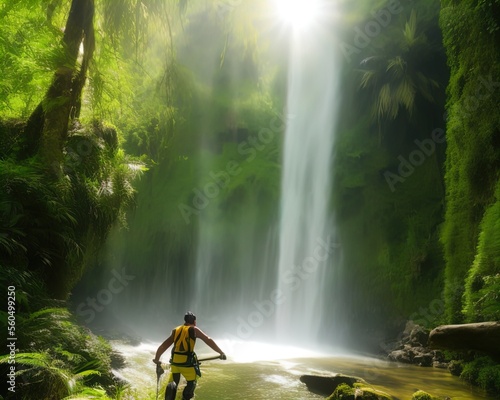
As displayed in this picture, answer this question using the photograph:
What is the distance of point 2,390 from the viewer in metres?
3.92

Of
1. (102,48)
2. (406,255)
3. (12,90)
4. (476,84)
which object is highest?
(476,84)

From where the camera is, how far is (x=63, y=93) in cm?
832

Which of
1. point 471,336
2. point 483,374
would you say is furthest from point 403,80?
point 471,336

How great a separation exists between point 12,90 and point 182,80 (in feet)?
13.0

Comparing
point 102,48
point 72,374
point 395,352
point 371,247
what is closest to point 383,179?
point 371,247

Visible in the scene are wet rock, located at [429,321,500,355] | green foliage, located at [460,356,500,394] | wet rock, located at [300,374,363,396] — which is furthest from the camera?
green foliage, located at [460,356,500,394]

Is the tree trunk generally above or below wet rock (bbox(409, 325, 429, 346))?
above

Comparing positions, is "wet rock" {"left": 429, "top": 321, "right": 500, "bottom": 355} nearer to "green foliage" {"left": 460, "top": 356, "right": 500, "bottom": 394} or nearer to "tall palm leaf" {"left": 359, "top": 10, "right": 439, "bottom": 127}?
"green foliage" {"left": 460, "top": 356, "right": 500, "bottom": 394}

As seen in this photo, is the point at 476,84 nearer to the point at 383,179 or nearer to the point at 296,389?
the point at 383,179

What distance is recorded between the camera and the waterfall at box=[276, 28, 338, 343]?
1873 cm

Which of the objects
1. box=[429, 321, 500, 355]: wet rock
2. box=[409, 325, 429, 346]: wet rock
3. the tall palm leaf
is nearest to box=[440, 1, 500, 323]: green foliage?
box=[409, 325, 429, 346]: wet rock

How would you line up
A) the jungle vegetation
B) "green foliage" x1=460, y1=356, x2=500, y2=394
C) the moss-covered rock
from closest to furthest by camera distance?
the jungle vegetation
the moss-covered rock
"green foliage" x1=460, y1=356, x2=500, y2=394

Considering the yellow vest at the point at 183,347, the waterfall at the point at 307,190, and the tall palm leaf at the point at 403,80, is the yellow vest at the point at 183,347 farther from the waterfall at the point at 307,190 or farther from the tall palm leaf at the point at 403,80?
the tall palm leaf at the point at 403,80

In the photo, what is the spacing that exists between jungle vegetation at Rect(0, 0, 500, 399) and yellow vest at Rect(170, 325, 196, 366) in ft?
3.00
